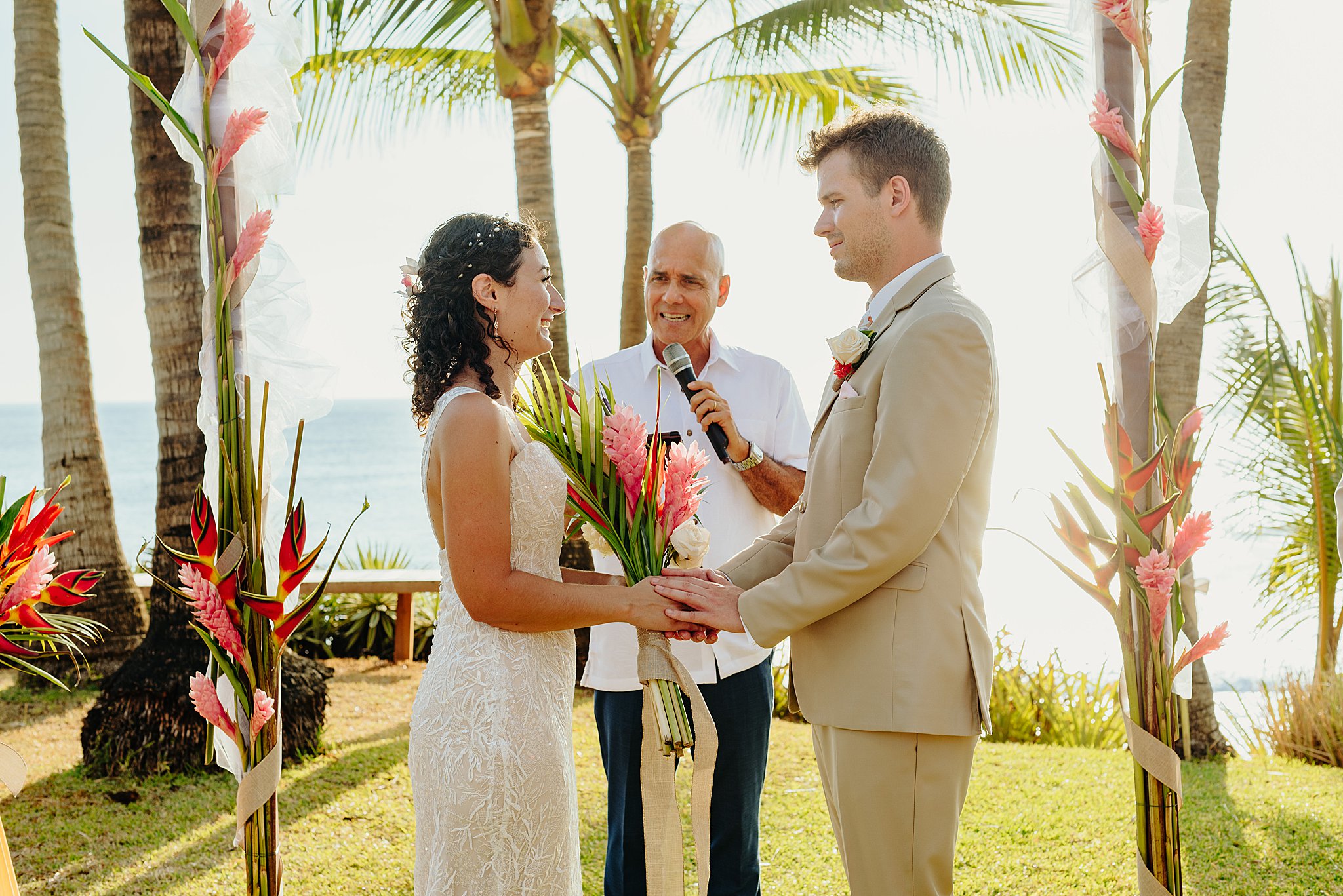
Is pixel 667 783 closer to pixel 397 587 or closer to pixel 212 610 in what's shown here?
pixel 212 610

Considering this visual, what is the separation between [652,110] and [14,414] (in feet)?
376

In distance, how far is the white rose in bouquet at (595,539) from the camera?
2.88 metres

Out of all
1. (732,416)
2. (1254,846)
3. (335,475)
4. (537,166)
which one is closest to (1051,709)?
(1254,846)

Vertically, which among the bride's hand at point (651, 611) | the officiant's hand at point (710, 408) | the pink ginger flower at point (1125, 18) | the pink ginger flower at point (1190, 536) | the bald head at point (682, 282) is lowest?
the bride's hand at point (651, 611)

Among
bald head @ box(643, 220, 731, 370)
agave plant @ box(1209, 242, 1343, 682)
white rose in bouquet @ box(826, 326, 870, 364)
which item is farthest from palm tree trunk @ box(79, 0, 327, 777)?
agave plant @ box(1209, 242, 1343, 682)

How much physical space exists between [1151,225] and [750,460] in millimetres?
1429

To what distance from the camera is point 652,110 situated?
1109 centimetres

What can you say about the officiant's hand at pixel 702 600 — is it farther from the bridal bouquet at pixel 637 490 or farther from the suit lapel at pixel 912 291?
the suit lapel at pixel 912 291

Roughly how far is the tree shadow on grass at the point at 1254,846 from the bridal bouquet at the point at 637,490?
298 centimetres

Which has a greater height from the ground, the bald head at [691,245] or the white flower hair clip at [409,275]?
the bald head at [691,245]

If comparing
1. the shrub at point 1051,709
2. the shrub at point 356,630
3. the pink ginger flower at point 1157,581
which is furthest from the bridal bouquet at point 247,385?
the shrub at point 356,630

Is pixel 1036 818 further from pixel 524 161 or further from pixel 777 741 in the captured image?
pixel 524 161

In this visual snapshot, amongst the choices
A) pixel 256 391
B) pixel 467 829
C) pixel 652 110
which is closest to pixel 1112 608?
pixel 467 829

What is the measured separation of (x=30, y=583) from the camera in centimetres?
267
